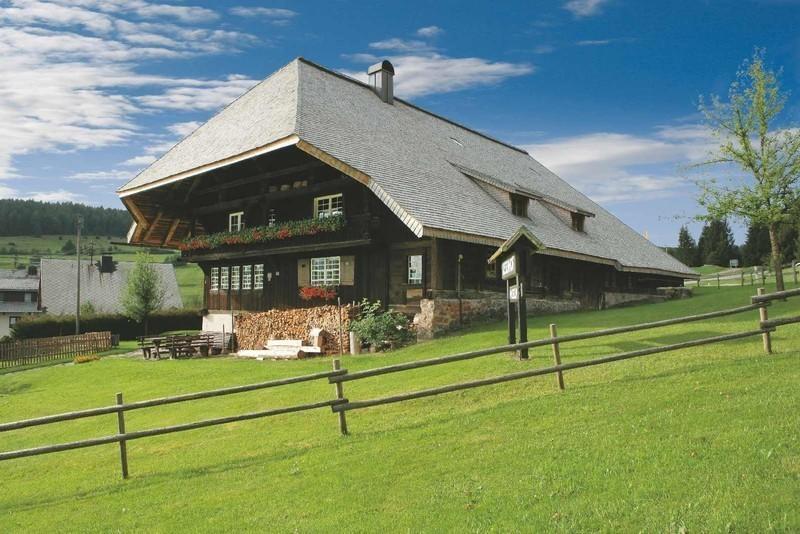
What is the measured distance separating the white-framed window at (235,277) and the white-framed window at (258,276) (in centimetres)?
137

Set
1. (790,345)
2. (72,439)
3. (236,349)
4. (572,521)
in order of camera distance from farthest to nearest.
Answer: (236,349)
(72,439)
(790,345)
(572,521)

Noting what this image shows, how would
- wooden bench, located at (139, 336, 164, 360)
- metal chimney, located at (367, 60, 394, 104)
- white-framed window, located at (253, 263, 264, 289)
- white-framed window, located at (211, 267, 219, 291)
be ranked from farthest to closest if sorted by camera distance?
metal chimney, located at (367, 60, 394, 104) < white-framed window, located at (211, 267, 219, 291) < white-framed window, located at (253, 263, 264, 289) < wooden bench, located at (139, 336, 164, 360)

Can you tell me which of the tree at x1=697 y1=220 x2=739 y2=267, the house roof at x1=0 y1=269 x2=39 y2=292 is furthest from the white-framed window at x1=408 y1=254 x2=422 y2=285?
the tree at x1=697 y1=220 x2=739 y2=267

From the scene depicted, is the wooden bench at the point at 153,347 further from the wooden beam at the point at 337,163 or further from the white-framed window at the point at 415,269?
the white-framed window at the point at 415,269

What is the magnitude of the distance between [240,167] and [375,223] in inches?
345

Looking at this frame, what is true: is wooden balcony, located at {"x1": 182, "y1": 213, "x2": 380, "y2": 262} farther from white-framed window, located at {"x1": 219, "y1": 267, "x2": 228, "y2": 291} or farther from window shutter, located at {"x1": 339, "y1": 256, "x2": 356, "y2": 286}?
white-framed window, located at {"x1": 219, "y1": 267, "x2": 228, "y2": 291}

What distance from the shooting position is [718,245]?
7631cm

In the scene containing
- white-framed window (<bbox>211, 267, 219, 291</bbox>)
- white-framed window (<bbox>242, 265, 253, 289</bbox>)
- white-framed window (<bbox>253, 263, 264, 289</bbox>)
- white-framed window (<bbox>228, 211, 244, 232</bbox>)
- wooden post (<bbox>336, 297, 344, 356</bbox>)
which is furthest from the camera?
white-framed window (<bbox>211, 267, 219, 291</bbox>)

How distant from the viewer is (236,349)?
1098 inches

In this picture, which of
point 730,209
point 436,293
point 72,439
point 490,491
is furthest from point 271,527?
point 730,209

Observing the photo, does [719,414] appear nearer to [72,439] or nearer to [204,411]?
[204,411]

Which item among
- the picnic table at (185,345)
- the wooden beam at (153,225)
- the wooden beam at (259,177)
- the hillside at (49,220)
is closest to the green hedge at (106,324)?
the wooden beam at (153,225)

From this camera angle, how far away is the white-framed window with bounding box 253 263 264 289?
27.6 meters

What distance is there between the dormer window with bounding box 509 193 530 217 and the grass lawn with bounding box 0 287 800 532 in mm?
12086
